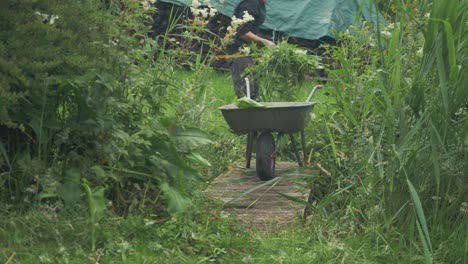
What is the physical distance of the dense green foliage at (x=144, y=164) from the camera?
446cm

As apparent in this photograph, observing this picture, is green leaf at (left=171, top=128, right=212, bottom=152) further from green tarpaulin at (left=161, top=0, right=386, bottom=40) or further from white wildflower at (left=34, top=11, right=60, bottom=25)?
green tarpaulin at (left=161, top=0, right=386, bottom=40)

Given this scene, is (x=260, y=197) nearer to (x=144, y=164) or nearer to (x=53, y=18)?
(x=144, y=164)

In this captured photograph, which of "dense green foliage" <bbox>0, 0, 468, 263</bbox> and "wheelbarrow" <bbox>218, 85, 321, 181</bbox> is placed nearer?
"dense green foliage" <bbox>0, 0, 468, 263</bbox>

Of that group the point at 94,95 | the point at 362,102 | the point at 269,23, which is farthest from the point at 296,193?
the point at 269,23

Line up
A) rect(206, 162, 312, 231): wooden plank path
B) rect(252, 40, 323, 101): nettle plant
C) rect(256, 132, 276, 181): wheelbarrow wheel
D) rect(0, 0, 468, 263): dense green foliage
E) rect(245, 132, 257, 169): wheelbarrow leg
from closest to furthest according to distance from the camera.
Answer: rect(0, 0, 468, 263): dense green foliage → rect(206, 162, 312, 231): wooden plank path → rect(256, 132, 276, 181): wheelbarrow wheel → rect(245, 132, 257, 169): wheelbarrow leg → rect(252, 40, 323, 101): nettle plant

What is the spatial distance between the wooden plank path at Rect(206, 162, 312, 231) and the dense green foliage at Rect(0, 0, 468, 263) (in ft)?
0.58

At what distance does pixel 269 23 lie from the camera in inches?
625

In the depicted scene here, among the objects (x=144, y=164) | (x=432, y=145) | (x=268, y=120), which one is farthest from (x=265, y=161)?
(x=432, y=145)

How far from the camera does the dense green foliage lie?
4465 millimetres

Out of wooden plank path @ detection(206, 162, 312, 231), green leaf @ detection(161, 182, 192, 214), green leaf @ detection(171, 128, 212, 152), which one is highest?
green leaf @ detection(171, 128, 212, 152)

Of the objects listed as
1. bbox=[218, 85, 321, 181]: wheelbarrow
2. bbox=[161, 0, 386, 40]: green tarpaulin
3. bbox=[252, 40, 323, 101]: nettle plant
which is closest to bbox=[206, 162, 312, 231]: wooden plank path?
bbox=[218, 85, 321, 181]: wheelbarrow

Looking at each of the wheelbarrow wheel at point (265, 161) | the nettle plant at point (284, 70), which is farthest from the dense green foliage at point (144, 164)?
the nettle plant at point (284, 70)

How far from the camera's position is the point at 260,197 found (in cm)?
602

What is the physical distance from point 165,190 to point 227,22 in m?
11.3
